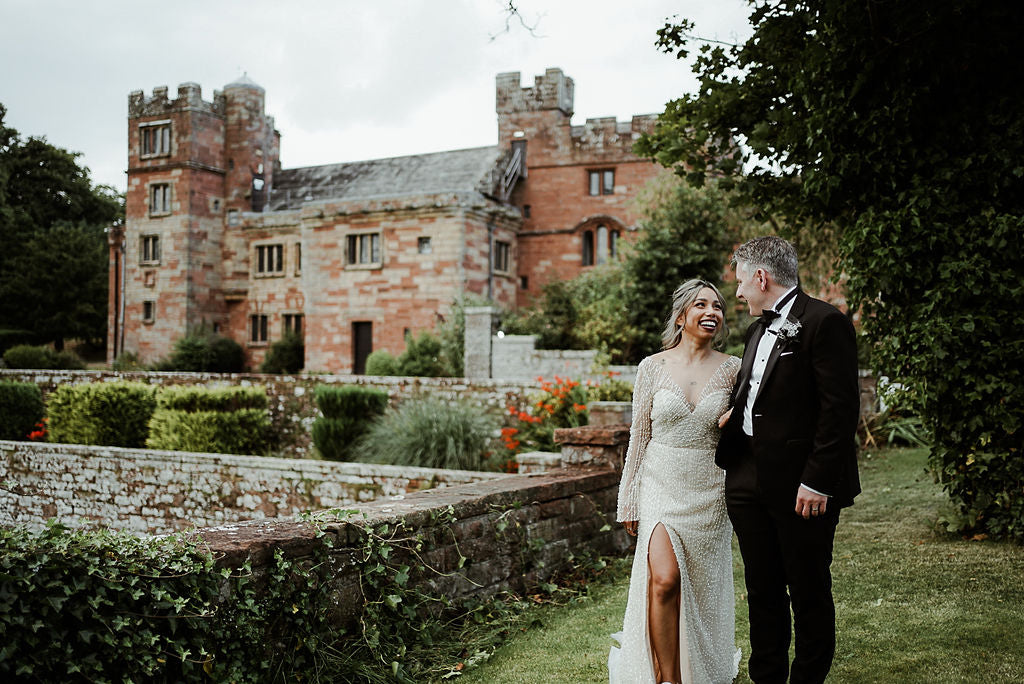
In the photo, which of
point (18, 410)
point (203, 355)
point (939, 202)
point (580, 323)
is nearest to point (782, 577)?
point (939, 202)

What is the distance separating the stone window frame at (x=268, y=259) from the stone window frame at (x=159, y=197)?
4.05m

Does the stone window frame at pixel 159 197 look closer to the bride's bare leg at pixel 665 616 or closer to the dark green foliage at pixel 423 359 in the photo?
the dark green foliage at pixel 423 359

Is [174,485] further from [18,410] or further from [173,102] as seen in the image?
[173,102]

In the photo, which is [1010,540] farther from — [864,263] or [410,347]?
[410,347]

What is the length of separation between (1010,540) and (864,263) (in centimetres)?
240

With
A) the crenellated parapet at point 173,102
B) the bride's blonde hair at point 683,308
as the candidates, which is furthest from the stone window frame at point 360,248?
the bride's blonde hair at point 683,308

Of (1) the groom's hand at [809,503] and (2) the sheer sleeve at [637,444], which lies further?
(2) the sheer sleeve at [637,444]

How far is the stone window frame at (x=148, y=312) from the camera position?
34.4 meters

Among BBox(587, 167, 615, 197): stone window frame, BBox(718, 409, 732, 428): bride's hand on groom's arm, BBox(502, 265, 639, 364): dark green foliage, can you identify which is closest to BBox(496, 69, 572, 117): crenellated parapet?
BBox(587, 167, 615, 197): stone window frame

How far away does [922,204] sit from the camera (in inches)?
254

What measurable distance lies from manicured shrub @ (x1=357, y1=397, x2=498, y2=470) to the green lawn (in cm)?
664

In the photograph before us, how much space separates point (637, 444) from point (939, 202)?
3.85 metres

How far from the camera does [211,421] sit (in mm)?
16219

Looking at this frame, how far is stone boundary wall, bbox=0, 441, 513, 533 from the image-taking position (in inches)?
477
